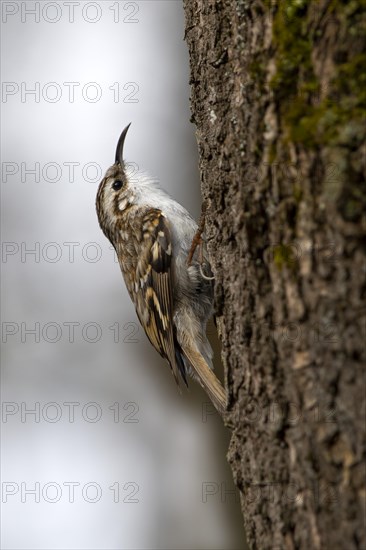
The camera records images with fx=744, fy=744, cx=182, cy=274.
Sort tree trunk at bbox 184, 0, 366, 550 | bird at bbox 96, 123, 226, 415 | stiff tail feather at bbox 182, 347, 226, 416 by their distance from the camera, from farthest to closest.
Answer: bird at bbox 96, 123, 226, 415 → stiff tail feather at bbox 182, 347, 226, 416 → tree trunk at bbox 184, 0, 366, 550

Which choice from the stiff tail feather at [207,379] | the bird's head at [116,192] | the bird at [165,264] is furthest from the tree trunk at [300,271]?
the bird's head at [116,192]

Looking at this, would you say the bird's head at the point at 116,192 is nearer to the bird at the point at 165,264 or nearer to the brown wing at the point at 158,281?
the bird at the point at 165,264

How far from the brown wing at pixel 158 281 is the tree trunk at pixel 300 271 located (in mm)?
1737

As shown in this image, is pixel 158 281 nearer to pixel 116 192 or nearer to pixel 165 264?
pixel 165 264

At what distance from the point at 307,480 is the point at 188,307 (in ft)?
6.75

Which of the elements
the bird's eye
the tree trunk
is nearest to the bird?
the bird's eye

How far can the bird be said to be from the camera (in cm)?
340

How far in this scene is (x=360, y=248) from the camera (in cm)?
137

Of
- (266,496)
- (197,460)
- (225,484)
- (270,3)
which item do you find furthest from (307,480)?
(197,460)

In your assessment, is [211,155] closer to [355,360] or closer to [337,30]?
[337,30]

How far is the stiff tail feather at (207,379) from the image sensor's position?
293cm

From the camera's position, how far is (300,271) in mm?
1449

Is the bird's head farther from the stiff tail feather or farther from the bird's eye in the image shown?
the stiff tail feather

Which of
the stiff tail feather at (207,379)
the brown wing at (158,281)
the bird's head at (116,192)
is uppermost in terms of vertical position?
the bird's head at (116,192)
